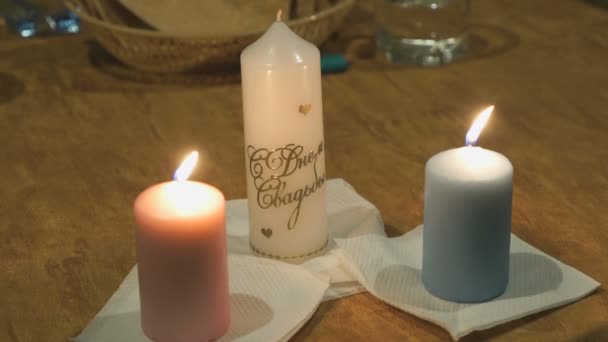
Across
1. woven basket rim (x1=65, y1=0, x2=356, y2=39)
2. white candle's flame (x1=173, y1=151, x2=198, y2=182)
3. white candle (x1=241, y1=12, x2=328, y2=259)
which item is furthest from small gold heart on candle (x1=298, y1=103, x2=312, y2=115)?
woven basket rim (x1=65, y1=0, x2=356, y2=39)

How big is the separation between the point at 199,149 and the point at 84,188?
15cm

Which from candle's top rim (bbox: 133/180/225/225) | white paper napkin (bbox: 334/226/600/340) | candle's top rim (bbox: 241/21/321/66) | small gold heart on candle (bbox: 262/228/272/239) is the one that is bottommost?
white paper napkin (bbox: 334/226/600/340)

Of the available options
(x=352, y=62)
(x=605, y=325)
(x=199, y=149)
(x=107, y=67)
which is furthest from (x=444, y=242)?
(x=107, y=67)

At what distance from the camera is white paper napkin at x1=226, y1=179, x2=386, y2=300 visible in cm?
79

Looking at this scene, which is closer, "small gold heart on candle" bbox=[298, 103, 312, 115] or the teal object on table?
"small gold heart on candle" bbox=[298, 103, 312, 115]

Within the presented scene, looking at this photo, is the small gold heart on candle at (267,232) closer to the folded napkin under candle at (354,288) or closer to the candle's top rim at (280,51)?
the folded napkin under candle at (354,288)

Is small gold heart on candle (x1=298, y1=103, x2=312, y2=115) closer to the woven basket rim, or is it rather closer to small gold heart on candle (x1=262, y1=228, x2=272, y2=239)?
small gold heart on candle (x1=262, y1=228, x2=272, y2=239)

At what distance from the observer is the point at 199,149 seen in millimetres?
1072

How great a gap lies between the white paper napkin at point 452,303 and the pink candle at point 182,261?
5.7 inches

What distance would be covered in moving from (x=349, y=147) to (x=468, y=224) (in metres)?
0.36

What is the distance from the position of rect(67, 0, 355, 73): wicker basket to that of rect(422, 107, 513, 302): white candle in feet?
1.68

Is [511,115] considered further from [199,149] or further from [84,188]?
[84,188]

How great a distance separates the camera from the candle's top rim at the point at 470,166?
0.72 meters

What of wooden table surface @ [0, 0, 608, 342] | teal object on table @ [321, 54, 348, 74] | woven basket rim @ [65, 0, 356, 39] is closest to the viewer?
wooden table surface @ [0, 0, 608, 342]
